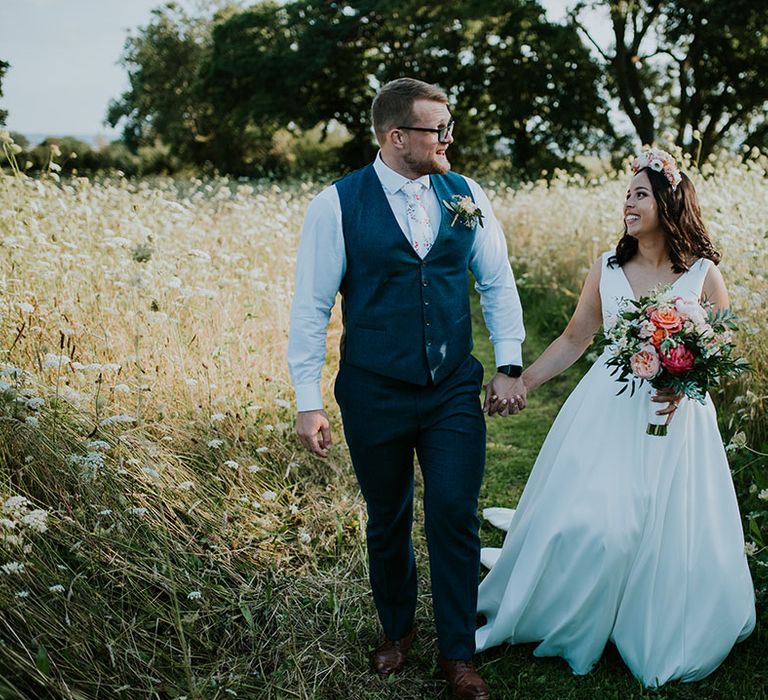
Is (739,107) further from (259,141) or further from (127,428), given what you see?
(127,428)

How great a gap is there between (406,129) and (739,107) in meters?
26.1

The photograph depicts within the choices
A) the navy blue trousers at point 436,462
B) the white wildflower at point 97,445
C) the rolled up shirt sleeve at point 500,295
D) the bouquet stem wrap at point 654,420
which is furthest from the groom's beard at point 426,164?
the white wildflower at point 97,445

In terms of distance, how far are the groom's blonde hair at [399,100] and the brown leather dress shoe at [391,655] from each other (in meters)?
2.05

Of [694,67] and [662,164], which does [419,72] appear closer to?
[694,67]

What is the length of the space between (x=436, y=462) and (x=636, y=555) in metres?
0.99

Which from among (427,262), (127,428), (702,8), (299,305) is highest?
(702,8)

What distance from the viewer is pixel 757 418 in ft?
15.8

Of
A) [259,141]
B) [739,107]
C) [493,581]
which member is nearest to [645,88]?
[739,107]

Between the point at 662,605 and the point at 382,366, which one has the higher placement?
the point at 382,366

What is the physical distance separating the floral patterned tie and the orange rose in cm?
93

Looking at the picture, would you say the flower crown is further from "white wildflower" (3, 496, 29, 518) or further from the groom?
"white wildflower" (3, 496, 29, 518)

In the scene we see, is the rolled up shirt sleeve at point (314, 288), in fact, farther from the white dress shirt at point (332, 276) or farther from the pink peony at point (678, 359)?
the pink peony at point (678, 359)

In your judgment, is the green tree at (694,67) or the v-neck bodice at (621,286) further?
the green tree at (694,67)

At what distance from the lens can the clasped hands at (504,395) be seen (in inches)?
128
